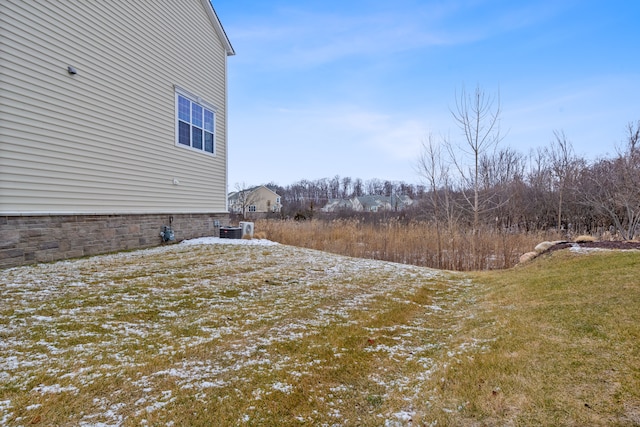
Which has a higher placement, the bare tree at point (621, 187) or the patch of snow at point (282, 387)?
the bare tree at point (621, 187)

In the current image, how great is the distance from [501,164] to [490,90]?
469 inches

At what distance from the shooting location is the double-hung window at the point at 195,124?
8.80 m

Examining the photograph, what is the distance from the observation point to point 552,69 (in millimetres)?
9688

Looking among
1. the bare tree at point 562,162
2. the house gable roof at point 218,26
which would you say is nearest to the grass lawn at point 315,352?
the house gable roof at point 218,26

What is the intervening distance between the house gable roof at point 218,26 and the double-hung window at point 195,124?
7.71 feet

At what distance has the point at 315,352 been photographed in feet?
8.18

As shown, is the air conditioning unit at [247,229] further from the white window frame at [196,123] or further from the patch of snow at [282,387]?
the patch of snow at [282,387]

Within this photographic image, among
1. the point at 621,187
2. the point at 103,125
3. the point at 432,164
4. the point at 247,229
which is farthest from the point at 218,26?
the point at 621,187

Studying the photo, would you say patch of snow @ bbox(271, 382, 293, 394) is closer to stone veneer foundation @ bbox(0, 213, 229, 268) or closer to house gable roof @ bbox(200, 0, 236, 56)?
stone veneer foundation @ bbox(0, 213, 229, 268)

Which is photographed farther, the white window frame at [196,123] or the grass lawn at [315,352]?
the white window frame at [196,123]

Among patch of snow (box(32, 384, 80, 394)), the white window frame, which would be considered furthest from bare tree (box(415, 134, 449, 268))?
patch of snow (box(32, 384, 80, 394))

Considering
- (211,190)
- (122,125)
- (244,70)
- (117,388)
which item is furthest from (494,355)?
(244,70)

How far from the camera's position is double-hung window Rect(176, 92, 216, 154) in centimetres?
880

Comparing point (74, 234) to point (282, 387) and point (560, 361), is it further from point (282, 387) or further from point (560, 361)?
point (560, 361)
